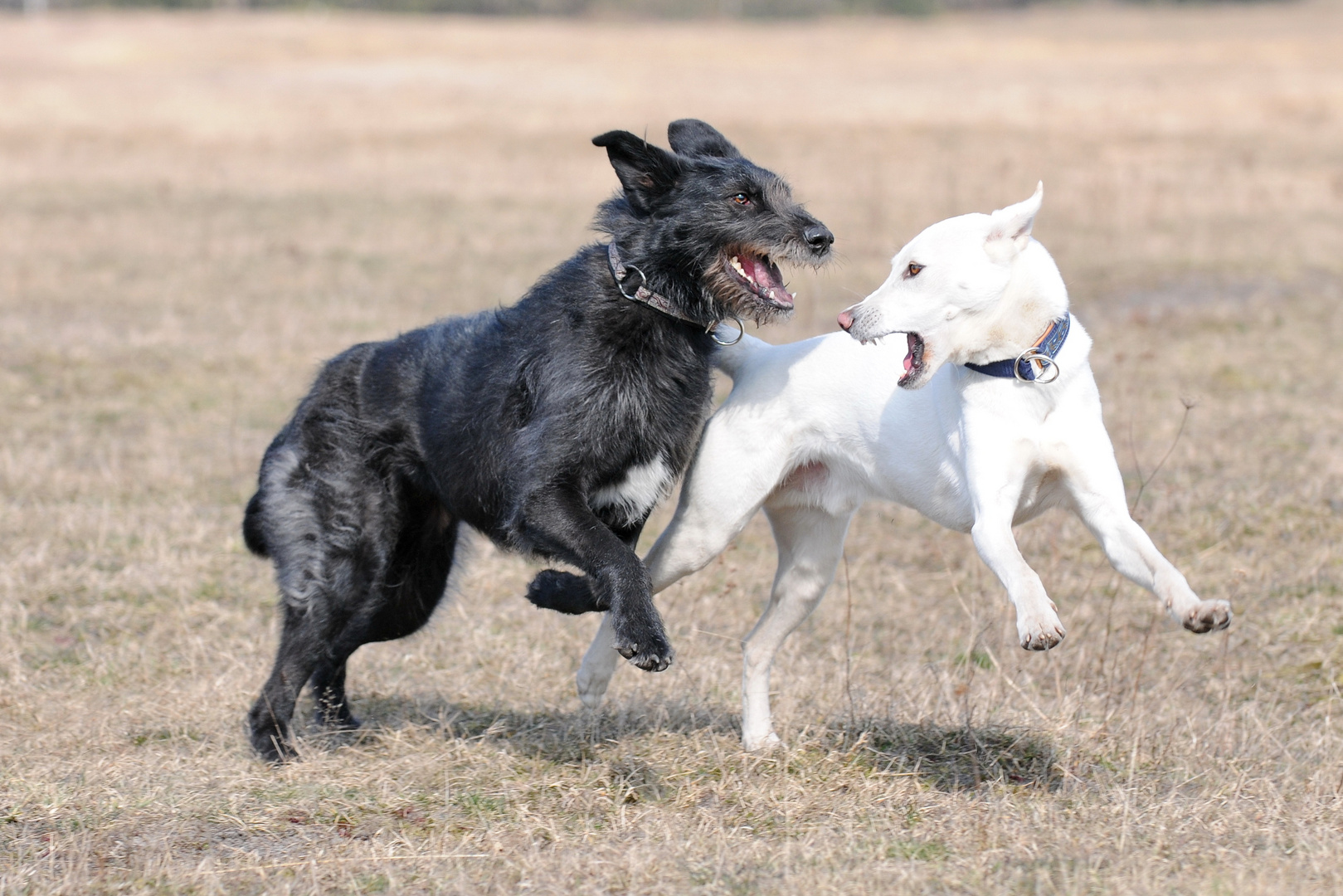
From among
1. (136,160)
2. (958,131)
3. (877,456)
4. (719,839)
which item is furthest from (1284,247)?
(136,160)

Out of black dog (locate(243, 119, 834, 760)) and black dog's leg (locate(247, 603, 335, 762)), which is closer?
black dog (locate(243, 119, 834, 760))

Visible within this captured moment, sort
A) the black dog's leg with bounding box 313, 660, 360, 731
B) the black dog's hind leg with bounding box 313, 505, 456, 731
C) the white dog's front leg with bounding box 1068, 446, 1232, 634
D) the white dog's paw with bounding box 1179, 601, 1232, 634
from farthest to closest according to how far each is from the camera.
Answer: the black dog's leg with bounding box 313, 660, 360, 731
the black dog's hind leg with bounding box 313, 505, 456, 731
the white dog's front leg with bounding box 1068, 446, 1232, 634
the white dog's paw with bounding box 1179, 601, 1232, 634

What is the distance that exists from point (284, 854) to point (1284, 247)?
46.7ft

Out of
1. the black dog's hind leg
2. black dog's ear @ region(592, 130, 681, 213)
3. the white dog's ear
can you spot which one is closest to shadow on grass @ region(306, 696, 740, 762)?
the black dog's hind leg

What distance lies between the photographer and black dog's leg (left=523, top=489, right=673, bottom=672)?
3.94 m

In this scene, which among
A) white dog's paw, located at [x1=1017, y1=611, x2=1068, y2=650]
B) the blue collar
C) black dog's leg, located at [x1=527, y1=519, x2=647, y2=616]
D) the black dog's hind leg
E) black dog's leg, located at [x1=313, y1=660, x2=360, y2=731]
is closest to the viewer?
white dog's paw, located at [x1=1017, y1=611, x2=1068, y2=650]

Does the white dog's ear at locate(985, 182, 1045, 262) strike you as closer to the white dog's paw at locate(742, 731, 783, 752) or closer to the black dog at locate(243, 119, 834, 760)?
the black dog at locate(243, 119, 834, 760)

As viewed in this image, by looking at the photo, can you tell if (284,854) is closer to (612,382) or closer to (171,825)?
(171,825)

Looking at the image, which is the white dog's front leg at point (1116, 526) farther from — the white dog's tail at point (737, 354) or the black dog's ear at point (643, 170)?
the black dog's ear at point (643, 170)

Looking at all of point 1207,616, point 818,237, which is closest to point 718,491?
point 818,237

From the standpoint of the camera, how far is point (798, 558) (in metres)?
4.94

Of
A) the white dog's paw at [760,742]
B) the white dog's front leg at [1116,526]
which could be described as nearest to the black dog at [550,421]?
the white dog's paw at [760,742]

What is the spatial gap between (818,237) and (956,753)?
1.79 m

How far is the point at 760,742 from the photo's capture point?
478cm
